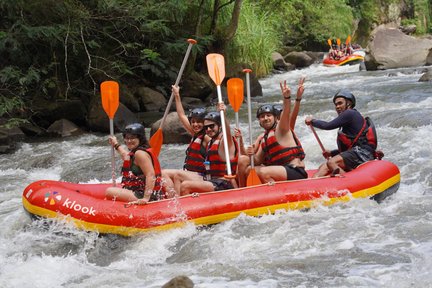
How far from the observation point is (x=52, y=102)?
10148 millimetres

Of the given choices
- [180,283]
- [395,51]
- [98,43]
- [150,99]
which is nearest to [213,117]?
[180,283]

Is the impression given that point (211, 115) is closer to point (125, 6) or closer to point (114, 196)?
point (114, 196)

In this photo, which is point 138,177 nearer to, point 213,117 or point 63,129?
point 213,117

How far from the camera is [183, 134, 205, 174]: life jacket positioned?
506 centimetres

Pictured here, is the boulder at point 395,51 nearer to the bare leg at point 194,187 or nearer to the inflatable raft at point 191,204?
the inflatable raft at point 191,204

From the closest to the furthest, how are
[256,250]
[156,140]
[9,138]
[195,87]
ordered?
[256,250]
[156,140]
[9,138]
[195,87]

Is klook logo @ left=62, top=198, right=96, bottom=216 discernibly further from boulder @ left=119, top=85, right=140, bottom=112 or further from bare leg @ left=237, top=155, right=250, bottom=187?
boulder @ left=119, top=85, right=140, bottom=112

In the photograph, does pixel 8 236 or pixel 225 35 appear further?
pixel 225 35

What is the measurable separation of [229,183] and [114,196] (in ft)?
3.19

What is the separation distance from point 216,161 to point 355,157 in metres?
1.36

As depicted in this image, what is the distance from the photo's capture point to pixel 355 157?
5422mm

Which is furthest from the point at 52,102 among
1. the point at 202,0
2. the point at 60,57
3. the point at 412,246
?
the point at 412,246

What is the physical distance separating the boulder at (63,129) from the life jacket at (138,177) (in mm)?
5212

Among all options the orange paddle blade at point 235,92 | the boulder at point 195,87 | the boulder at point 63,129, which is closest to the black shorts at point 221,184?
the orange paddle blade at point 235,92
